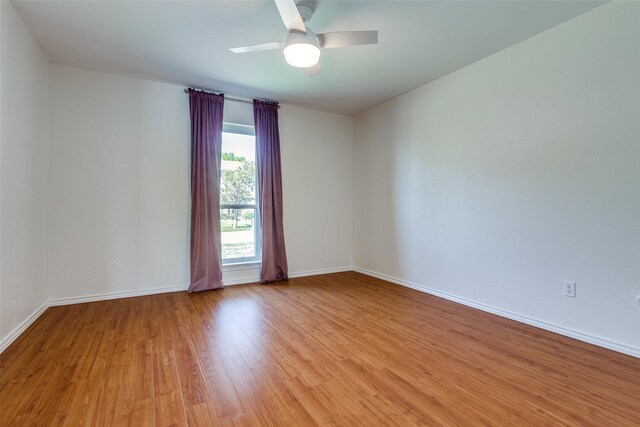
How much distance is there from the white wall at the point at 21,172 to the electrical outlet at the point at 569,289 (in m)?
4.33

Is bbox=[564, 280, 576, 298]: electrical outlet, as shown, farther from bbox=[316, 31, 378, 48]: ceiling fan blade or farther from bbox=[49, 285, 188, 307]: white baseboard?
bbox=[49, 285, 188, 307]: white baseboard

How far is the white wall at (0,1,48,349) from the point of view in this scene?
2172 millimetres

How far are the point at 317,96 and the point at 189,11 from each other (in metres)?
2.03

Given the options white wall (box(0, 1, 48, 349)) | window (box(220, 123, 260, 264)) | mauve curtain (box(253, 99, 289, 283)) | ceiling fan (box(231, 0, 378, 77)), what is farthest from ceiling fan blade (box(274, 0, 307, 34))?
window (box(220, 123, 260, 264))

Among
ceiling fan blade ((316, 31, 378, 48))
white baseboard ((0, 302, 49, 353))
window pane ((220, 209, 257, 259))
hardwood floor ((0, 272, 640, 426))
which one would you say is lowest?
hardwood floor ((0, 272, 640, 426))

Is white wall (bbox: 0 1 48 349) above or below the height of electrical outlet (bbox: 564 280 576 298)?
above

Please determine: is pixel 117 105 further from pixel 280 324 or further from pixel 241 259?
pixel 280 324

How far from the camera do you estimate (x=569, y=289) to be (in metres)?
2.43

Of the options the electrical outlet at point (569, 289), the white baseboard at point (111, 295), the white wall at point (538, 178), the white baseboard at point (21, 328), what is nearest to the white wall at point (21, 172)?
the white baseboard at point (21, 328)

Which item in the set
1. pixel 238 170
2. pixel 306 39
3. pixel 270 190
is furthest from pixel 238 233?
pixel 306 39

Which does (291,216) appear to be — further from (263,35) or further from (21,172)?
(21,172)

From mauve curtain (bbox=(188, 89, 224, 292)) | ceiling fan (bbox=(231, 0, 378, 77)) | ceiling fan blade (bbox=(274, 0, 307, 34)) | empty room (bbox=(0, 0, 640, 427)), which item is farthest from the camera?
mauve curtain (bbox=(188, 89, 224, 292))

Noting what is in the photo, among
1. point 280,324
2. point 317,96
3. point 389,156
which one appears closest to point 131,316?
point 280,324

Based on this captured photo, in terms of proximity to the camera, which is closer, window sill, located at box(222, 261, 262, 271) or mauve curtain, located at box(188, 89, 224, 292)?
mauve curtain, located at box(188, 89, 224, 292)
